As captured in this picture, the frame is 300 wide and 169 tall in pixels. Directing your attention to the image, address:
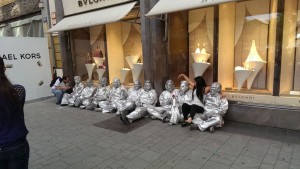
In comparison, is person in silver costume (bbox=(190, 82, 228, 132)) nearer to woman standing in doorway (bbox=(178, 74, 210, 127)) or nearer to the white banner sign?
woman standing in doorway (bbox=(178, 74, 210, 127))

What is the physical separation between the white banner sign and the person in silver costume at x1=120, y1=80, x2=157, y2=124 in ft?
16.3

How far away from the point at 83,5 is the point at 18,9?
4927mm

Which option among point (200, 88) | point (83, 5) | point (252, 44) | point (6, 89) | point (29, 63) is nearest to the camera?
point (6, 89)

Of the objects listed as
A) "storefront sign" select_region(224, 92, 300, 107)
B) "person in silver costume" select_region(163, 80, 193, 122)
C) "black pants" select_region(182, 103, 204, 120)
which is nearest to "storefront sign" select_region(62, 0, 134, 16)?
"person in silver costume" select_region(163, 80, 193, 122)

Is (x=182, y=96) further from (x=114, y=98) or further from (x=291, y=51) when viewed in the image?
(x=291, y=51)

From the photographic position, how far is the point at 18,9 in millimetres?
11141

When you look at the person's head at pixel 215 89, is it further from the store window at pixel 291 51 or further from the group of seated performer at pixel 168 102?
the store window at pixel 291 51

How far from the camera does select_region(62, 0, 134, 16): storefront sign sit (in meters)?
7.34

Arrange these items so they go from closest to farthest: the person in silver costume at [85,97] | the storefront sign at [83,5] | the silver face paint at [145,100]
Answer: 1. the silver face paint at [145,100]
2. the storefront sign at [83,5]
3. the person in silver costume at [85,97]

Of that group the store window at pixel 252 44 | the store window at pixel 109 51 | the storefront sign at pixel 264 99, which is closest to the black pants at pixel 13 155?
the storefront sign at pixel 264 99

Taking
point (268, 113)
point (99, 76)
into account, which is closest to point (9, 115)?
point (268, 113)

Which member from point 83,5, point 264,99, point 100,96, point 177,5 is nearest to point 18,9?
point 83,5

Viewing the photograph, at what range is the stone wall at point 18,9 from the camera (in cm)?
1030

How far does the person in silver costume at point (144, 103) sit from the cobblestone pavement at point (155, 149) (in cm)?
39
